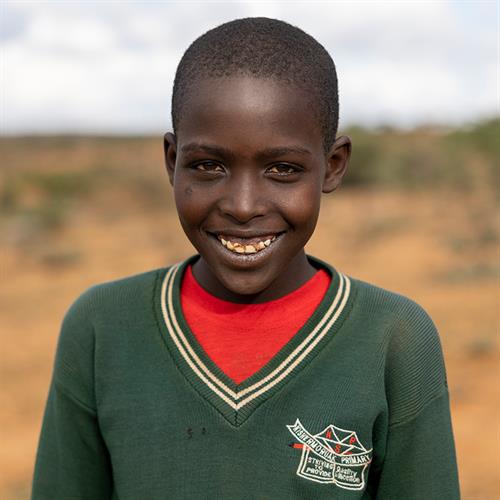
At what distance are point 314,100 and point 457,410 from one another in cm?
428

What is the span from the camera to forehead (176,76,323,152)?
1.37 meters

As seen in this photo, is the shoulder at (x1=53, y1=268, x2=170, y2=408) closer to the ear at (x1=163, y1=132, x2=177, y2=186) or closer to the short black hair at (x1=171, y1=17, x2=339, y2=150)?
the ear at (x1=163, y1=132, x2=177, y2=186)

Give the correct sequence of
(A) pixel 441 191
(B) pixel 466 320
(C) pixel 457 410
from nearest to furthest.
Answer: (C) pixel 457 410 → (B) pixel 466 320 → (A) pixel 441 191

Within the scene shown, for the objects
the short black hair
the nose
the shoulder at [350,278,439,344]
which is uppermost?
the short black hair

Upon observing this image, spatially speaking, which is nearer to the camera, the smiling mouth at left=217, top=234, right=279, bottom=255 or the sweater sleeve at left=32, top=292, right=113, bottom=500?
the smiling mouth at left=217, top=234, right=279, bottom=255

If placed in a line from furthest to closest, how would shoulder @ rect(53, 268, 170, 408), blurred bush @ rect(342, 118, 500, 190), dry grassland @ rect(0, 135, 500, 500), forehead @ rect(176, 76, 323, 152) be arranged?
blurred bush @ rect(342, 118, 500, 190)
dry grassland @ rect(0, 135, 500, 500)
shoulder @ rect(53, 268, 170, 408)
forehead @ rect(176, 76, 323, 152)

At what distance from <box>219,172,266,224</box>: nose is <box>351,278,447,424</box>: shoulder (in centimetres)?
35

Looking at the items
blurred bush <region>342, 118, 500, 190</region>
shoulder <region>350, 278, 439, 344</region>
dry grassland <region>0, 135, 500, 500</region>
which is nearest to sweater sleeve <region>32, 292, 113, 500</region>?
shoulder <region>350, 278, 439, 344</region>

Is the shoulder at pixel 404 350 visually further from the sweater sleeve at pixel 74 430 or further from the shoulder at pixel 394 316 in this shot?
the sweater sleeve at pixel 74 430

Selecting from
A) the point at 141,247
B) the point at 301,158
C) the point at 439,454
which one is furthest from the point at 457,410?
the point at 141,247

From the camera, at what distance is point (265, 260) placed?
4.83 ft

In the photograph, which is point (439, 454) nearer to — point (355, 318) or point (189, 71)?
point (355, 318)

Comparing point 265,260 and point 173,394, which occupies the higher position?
point 265,260

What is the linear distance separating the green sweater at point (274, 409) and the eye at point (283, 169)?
31cm
